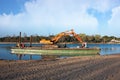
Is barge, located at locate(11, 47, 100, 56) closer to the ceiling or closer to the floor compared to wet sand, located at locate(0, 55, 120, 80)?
closer to the ceiling

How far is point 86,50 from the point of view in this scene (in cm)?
5059

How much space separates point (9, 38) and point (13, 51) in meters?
122

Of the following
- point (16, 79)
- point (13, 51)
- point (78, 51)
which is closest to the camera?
point (16, 79)

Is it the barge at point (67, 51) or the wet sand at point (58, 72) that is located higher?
the barge at point (67, 51)

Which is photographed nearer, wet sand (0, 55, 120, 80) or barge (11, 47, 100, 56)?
wet sand (0, 55, 120, 80)

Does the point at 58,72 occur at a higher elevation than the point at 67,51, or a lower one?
lower

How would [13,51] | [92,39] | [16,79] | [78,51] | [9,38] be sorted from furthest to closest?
[92,39] < [9,38] < [13,51] < [78,51] < [16,79]

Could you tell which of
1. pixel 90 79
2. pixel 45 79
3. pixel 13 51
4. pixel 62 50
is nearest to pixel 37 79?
pixel 45 79

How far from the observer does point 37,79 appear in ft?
44.8

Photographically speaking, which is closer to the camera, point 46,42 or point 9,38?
point 46,42

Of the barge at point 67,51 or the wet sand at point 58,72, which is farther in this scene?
the barge at point 67,51

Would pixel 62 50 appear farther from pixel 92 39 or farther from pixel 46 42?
pixel 92 39

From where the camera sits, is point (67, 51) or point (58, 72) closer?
point (58, 72)

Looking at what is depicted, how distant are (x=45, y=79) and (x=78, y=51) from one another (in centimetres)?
3701
